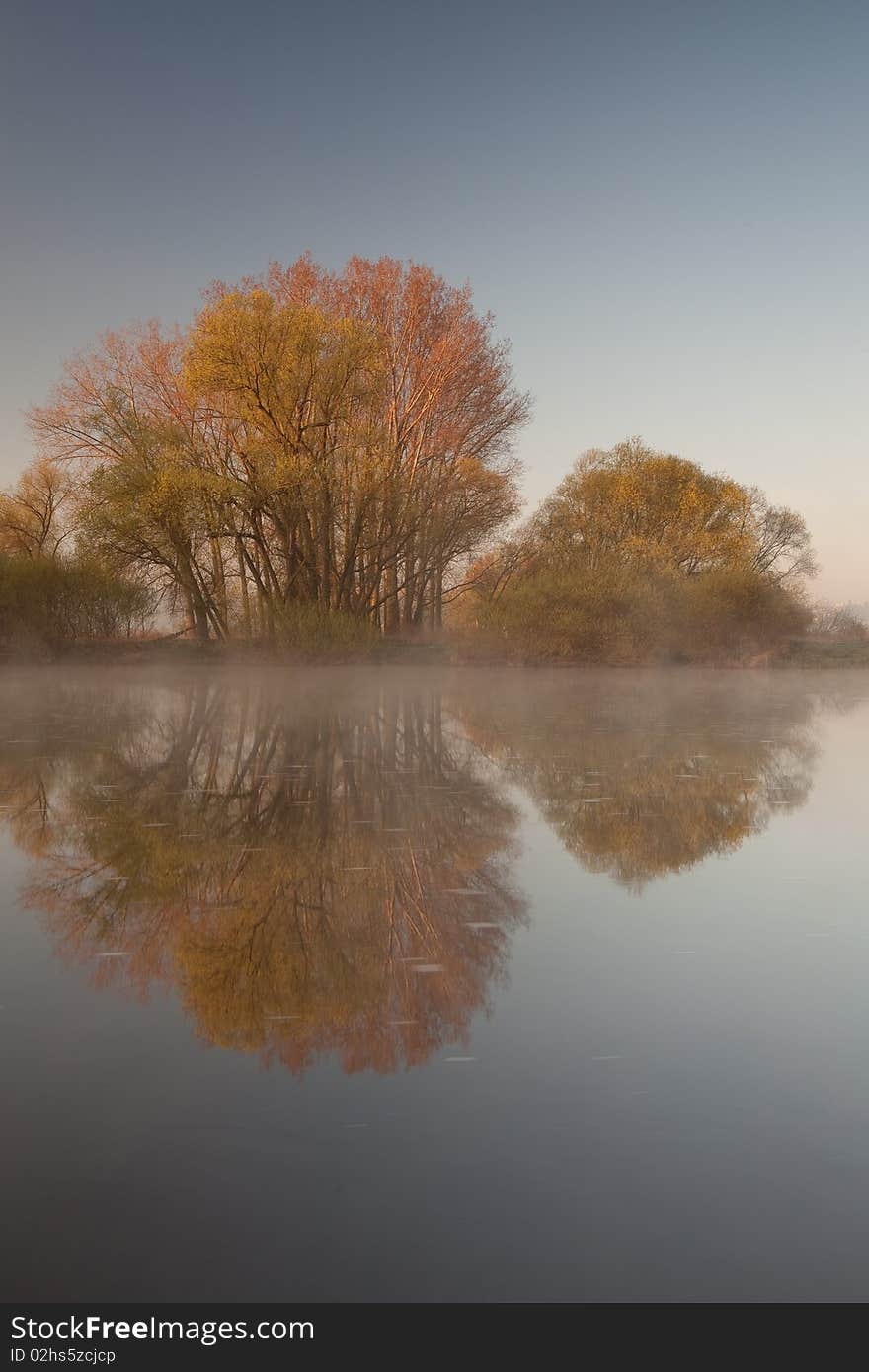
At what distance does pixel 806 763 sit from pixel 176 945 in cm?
626

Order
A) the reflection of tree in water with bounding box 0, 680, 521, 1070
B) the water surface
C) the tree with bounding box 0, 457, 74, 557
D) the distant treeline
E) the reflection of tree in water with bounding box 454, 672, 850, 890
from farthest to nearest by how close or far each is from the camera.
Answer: the tree with bounding box 0, 457, 74, 557 → the distant treeline → the reflection of tree in water with bounding box 454, 672, 850, 890 → the reflection of tree in water with bounding box 0, 680, 521, 1070 → the water surface

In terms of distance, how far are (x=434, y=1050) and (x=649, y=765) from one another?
227 inches

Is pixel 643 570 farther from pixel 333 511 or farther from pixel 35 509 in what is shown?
pixel 35 509

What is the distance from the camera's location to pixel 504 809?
A: 600 centimetres

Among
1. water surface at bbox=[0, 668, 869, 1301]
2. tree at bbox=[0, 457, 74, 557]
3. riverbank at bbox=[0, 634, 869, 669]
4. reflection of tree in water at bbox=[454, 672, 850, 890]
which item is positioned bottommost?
reflection of tree in water at bbox=[454, 672, 850, 890]

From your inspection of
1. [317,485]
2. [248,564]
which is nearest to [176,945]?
[317,485]

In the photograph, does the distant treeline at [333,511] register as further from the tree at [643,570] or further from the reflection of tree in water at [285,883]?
the reflection of tree in water at [285,883]

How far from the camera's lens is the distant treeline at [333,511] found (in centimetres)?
2522

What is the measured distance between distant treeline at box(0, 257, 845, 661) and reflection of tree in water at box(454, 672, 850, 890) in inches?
399

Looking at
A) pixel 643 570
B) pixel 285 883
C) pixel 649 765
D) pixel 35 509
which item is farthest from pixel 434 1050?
pixel 35 509

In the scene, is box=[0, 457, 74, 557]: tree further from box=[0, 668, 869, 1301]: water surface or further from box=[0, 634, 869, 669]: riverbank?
box=[0, 668, 869, 1301]: water surface

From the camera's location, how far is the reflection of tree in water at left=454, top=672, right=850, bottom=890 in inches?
200

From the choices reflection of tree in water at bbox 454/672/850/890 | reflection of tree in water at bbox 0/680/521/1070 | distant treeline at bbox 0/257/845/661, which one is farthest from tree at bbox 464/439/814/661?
reflection of tree in water at bbox 0/680/521/1070

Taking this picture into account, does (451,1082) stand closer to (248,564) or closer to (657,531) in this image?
(248,564)
